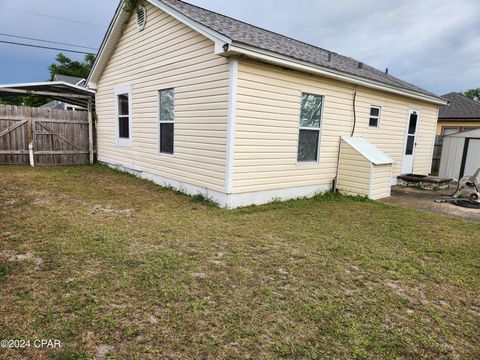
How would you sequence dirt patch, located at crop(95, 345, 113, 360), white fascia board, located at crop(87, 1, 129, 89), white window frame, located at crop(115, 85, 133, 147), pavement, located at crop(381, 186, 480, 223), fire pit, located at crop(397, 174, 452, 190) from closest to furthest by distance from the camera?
dirt patch, located at crop(95, 345, 113, 360) → pavement, located at crop(381, 186, 480, 223) → white fascia board, located at crop(87, 1, 129, 89) → white window frame, located at crop(115, 85, 133, 147) → fire pit, located at crop(397, 174, 452, 190)

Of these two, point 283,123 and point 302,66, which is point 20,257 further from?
point 302,66

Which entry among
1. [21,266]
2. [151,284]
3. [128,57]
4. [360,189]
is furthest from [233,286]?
[128,57]

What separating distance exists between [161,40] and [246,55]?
3.09 metres

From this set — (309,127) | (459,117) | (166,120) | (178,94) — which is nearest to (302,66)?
(309,127)

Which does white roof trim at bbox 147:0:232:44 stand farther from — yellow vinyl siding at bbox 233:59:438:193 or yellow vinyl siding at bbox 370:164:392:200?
yellow vinyl siding at bbox 370:164:392:200

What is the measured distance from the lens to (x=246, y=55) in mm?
5129

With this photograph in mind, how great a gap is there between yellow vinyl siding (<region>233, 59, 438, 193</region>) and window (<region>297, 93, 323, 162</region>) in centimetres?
14

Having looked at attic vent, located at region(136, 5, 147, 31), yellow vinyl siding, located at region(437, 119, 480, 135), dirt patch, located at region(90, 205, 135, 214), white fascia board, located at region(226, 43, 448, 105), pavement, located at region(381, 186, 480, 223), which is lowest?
pavement, located at region(381, 186, 480, 223)

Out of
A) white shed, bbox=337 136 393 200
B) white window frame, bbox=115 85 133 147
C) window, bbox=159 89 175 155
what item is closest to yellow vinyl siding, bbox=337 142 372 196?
white shed, bbox=337 136 393 200

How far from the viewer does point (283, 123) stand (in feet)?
20.3

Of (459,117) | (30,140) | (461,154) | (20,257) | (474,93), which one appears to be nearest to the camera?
(20,257)

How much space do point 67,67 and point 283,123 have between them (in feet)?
150

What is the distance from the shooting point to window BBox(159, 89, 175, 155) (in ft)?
23.0

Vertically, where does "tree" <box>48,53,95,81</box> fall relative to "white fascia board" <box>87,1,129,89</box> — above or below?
above
